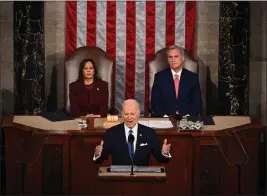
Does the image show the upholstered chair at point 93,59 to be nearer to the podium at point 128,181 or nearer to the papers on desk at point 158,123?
the papers on desk at point 158,123

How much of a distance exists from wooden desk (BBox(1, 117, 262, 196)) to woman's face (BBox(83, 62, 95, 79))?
1245mm

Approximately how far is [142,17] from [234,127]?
104 inches

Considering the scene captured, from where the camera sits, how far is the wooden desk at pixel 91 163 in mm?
5891

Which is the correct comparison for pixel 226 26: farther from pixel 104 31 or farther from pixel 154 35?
pixel 104 31

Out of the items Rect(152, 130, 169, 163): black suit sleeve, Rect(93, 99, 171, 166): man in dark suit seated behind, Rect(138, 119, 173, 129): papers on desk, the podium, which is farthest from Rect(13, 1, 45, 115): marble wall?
the podium

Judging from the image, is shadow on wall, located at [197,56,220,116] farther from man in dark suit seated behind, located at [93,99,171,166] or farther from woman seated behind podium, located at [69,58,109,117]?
man in dark suit seated behind, located at [93,99,171,166]

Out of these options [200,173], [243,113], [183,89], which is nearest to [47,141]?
[200,173]

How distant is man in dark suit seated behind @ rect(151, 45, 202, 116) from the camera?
7137mm

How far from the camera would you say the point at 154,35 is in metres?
8.32

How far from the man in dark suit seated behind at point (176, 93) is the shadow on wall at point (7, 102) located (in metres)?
2.12

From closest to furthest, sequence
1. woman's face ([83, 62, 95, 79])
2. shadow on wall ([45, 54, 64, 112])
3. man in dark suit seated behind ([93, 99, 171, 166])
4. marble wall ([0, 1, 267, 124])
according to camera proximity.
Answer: man in dark suit seated behind ([93, 99, 171, 166]) → woman's face ([83, 62, 95, 79]) → marble wall ([0, 1, 267, 124]) → shadow on wall ([45, 54, 64, 112])

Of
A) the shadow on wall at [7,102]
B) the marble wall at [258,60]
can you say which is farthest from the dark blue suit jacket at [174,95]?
the shadow on wall at [7,102]

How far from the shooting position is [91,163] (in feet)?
19.4

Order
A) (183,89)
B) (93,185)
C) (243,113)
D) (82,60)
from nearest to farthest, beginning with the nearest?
(93,185) < (183,89) < (82,60) < (243,113)
